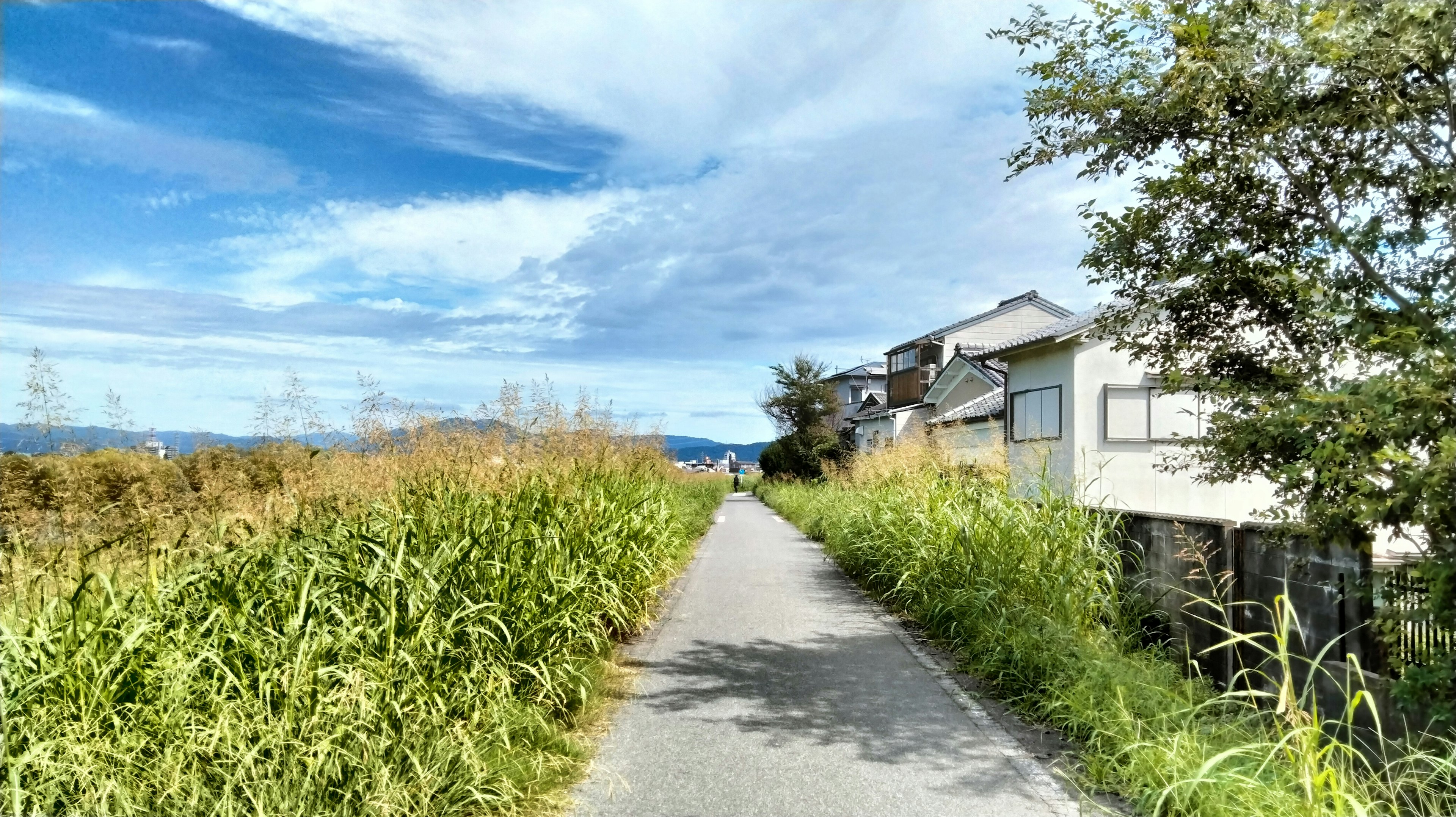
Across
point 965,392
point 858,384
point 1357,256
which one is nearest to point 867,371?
point 858,384

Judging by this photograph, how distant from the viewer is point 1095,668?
549cm

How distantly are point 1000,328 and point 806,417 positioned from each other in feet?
34.1

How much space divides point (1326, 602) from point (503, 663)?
5.23m

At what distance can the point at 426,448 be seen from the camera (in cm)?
679

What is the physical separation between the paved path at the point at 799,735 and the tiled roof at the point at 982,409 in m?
17.7

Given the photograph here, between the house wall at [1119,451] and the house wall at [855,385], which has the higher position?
the house wall at [855,385]

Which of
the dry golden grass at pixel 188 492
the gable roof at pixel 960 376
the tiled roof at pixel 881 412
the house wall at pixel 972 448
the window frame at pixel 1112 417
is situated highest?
the gable roof at pixel 960 376

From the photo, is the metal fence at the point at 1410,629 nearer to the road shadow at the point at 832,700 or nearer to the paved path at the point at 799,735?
the paved path at the point at 799,735

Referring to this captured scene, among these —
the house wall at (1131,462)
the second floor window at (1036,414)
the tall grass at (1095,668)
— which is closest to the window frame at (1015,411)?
the second floor window at (1036,414)

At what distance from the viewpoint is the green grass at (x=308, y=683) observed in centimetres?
354

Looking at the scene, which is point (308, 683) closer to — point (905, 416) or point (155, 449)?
point (155, 449)

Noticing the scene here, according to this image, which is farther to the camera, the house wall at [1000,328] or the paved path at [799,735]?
the house wall at [1000,328]

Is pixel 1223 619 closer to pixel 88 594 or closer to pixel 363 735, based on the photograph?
pixel 363 735

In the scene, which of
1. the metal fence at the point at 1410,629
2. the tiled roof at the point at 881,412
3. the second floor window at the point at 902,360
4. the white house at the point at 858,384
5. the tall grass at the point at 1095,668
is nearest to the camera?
the tall grass at the point at 1095,668
